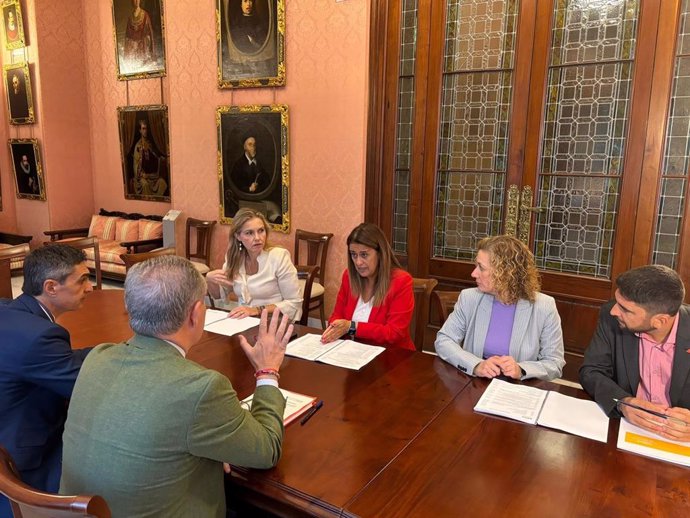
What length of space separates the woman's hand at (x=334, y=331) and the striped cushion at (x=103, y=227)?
5.54 meters

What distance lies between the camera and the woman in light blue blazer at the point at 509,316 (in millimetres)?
2225

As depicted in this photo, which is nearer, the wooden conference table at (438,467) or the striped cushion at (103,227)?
the wooden conference table at (438,467)

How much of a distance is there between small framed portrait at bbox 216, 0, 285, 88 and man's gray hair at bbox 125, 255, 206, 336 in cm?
425

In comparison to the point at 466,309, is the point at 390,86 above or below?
above

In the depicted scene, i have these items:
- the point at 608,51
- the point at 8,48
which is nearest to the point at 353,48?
the point at 608,51

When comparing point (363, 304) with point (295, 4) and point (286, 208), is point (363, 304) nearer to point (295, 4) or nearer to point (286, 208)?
point (286, 208)

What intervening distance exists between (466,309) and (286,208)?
10.9ft

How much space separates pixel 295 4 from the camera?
16.4ft

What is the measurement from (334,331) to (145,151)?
5.21 meters

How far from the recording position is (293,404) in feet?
5.76

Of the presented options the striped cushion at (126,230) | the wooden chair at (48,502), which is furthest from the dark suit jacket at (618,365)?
the striped cushion at (126,230)

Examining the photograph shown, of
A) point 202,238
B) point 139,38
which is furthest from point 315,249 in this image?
point 139,38

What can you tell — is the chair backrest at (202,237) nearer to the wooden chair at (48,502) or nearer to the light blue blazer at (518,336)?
the light blue blazer at (518,336)

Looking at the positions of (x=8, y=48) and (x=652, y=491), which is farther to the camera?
(x=8, y=48)
